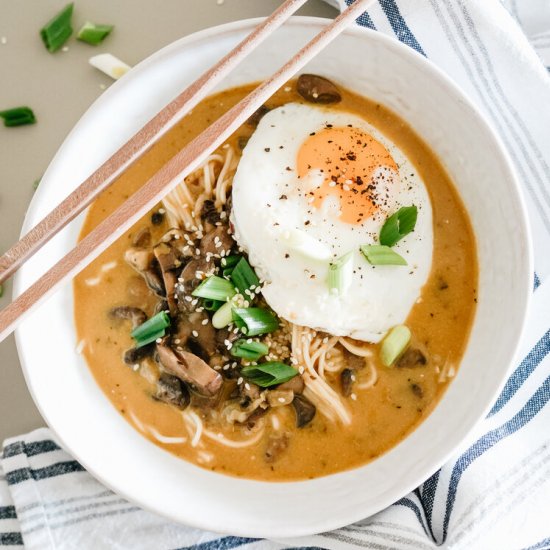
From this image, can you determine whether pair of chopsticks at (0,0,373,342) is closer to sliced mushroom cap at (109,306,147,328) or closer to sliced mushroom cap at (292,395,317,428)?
sliced mushroom cap at (109,306,147,328)

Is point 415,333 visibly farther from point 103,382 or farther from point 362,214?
point 103,382

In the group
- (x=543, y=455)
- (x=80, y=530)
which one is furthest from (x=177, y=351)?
(x=543, y=455)

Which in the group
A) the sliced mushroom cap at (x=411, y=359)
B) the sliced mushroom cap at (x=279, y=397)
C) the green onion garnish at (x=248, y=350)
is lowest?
the sliced mushroom cap at (x=279, y=397)

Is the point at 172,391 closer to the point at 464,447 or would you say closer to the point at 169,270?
the point at 169,270

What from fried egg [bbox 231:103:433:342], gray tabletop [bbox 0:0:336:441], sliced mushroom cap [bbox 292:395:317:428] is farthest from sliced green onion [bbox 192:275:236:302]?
gray tabletop [bbox 0:0:336:441]

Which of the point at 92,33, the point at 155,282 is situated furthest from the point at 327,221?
the point at 92,33

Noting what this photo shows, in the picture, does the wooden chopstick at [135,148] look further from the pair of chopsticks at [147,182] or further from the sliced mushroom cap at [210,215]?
the sliced mushroom cap at [210,215]

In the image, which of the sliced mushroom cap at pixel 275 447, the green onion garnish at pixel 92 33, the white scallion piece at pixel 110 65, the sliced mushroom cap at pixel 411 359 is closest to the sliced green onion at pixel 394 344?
the sliced mushroom cap at pixel 411 359
